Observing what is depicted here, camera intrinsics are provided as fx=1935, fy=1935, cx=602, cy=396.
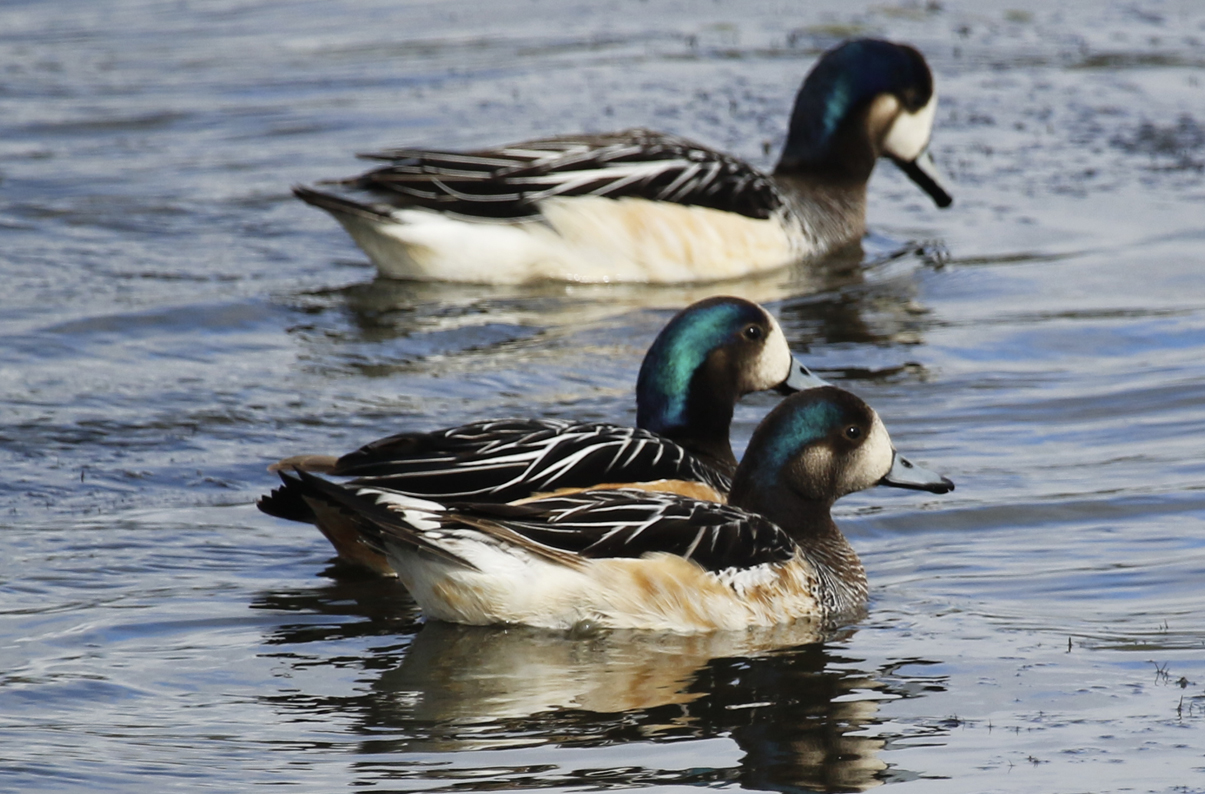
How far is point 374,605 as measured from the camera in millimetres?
7250

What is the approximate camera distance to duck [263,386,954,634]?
22.0 feet

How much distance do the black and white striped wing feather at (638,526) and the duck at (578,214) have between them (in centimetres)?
512

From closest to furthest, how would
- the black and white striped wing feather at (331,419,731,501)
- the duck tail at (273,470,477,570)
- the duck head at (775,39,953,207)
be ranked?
the duck tail at (273,470,477,570) → the black and white striped wing feather at (331,419,731,501) → the duck head at (775,39,953,207)

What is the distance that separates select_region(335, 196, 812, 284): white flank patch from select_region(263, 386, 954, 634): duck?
16.4 feet

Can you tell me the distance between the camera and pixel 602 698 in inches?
241

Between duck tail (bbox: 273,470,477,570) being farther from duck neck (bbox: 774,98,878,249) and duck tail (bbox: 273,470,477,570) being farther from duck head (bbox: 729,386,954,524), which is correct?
duck neck (bbox: 774,98,878,249)

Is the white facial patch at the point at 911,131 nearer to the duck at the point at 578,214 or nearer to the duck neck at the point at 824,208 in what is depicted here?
the duck neck at the point at 824,208

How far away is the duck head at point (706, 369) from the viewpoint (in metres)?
8.12

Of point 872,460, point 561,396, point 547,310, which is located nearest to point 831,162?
point 547,310

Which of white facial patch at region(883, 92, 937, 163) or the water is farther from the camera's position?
white facial patch at region(883, 92, 937, 163)

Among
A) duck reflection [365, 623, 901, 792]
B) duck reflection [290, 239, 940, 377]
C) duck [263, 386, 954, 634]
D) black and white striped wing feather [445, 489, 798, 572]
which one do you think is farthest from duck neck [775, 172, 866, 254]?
duck reflection [365, 623, 901, 792]

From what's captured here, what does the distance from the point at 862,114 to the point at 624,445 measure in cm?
650

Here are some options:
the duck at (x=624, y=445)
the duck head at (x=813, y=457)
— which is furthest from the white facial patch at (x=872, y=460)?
the duck at (x=624, y=445)

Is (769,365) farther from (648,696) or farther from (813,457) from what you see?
(648,696)
